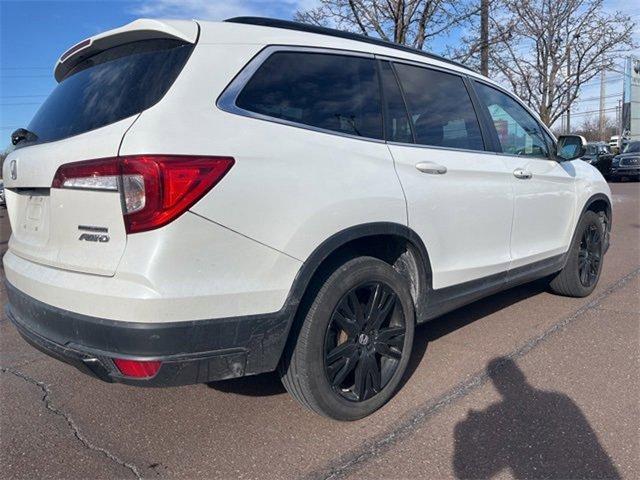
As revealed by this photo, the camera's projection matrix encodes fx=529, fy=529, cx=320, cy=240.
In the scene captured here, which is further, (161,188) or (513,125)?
(513,125)

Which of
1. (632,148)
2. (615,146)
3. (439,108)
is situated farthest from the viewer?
(615,146)

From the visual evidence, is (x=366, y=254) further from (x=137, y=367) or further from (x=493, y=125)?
(x=493, y=125)

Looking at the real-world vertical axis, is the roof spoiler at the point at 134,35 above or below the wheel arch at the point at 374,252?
above

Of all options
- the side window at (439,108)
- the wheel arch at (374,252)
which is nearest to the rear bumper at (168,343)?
the wheel arch at (374,252)

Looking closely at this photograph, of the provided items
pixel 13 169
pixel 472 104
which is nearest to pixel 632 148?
pixel 472 104

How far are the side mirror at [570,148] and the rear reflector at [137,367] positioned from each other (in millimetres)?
3778

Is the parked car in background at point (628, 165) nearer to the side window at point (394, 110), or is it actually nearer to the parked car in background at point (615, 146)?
the parked car in background at point (615, 146)

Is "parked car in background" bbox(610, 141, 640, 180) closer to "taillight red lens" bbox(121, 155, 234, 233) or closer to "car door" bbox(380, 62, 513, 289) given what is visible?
"car door" bbox(380, 62, 513, 289)

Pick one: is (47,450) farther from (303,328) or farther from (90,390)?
(303,328)

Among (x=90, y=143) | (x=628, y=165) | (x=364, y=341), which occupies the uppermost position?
(x=90, y=143)

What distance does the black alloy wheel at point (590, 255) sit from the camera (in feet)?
16.1

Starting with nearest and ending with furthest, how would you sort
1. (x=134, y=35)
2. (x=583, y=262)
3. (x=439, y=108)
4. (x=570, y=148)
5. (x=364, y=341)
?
(x=134, y=35) < (x=364, y=341) < (x=439, y=108) < (x=570, y=148) < (x=583, y=262)

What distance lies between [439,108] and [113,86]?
1.99 metres

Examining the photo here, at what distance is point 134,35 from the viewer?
94.9 inches
